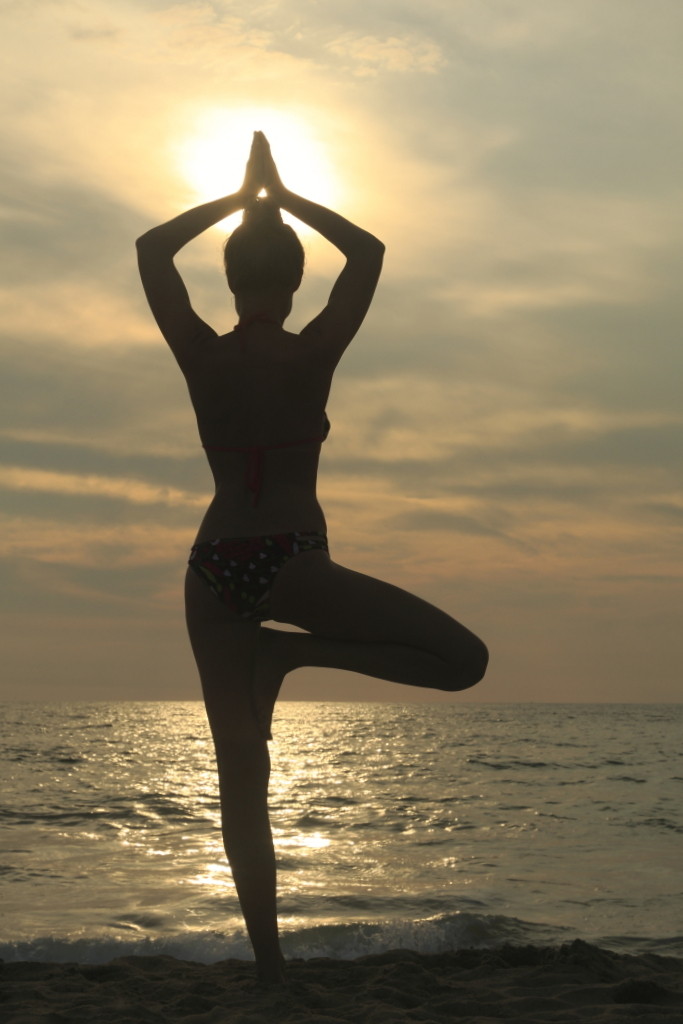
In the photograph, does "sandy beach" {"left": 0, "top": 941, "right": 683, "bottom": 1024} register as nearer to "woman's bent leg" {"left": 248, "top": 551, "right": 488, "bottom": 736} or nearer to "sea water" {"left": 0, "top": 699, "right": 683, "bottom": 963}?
"woman's bent leg" {"left": 248, "top": 551, "right": 488, "bottom": 736}

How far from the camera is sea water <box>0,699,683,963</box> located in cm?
842

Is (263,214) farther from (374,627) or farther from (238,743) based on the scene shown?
(238,743)

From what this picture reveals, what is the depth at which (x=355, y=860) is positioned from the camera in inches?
493

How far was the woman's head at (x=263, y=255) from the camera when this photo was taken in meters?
4.20

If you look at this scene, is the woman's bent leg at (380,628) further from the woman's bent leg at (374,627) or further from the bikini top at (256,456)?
the bikini top at (256,456)

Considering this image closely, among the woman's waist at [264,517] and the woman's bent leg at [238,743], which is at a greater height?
the woman's waist at [264,517]

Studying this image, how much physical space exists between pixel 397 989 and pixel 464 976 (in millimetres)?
606

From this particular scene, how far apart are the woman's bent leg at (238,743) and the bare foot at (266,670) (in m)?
0.06

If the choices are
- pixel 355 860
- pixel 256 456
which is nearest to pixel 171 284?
pixel 256 456

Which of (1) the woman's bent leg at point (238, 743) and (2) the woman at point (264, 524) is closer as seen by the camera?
(2) the woman at point (264, 524)

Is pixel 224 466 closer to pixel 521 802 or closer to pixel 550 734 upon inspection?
pixel 521 802

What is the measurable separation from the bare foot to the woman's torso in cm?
45

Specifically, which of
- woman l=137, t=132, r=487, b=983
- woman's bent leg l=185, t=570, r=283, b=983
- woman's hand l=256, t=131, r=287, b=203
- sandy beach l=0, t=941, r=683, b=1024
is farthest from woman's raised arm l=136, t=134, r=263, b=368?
sandy beach l=0, t=941, r=683, b=1024

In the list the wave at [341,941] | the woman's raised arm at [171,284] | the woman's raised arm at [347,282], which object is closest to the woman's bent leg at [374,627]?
the woman's raised arm at [347,282]
